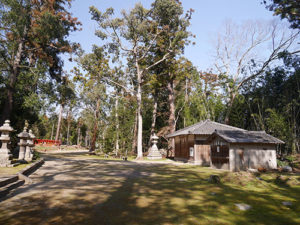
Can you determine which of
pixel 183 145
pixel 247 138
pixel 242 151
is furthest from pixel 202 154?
pixel 247 138

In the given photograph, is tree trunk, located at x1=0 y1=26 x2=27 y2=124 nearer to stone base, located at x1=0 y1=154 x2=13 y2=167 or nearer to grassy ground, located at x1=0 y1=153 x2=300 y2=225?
stone base, located at x1=0 y1=154 x2=13 y2=167

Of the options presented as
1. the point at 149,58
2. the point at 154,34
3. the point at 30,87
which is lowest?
the point at 30,87

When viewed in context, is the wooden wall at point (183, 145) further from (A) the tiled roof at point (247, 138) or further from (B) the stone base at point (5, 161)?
(B) the stone base at point (5, 161)

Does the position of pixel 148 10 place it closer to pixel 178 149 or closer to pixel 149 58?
pixel 149 58

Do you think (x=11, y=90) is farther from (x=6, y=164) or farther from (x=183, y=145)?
(x=183, y=145)

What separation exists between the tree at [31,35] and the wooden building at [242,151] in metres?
15.5

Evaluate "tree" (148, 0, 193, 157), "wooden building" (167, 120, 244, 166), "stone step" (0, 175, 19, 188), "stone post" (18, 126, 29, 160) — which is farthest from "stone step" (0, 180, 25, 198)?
"tree" (148, 0, 193, 157)

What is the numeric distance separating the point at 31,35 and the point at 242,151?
19534 mm

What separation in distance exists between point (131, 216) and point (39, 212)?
84.2 inches

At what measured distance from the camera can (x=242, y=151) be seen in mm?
15734

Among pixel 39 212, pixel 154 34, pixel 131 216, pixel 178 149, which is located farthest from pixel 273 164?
pixel 154 34

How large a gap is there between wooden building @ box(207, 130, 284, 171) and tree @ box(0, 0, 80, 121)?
1547cm

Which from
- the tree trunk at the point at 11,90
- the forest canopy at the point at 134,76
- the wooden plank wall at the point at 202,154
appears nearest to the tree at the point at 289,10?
the forest canopy at the point at 134,76

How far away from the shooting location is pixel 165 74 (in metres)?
29.5
